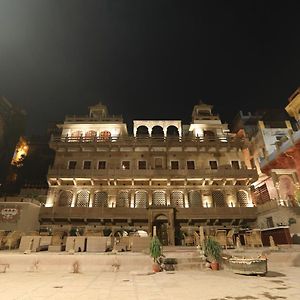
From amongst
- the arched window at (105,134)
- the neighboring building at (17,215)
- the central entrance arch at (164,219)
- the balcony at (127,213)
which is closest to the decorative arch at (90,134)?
the arched window at (105,134)

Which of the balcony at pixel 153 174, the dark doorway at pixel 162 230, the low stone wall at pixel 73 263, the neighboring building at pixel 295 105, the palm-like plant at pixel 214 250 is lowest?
the low stone wall at pixel 73 263

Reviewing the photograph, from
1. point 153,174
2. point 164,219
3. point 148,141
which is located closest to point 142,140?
point 148,141

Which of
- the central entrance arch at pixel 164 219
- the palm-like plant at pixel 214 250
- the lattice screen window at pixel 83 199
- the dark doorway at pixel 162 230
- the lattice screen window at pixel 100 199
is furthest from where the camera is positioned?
the lattice screen window at pixel 83 199

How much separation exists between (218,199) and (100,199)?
13766mm

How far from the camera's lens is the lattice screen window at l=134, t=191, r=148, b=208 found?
25344 mm

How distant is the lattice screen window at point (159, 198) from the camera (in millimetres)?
25500

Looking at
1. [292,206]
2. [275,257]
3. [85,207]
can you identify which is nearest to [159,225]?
[85,207]

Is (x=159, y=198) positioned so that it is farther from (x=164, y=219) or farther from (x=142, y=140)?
(x=142, y=140)

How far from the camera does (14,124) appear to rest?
39.7 m

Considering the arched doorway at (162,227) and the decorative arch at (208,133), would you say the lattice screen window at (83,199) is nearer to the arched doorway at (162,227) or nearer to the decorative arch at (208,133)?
the arched doorway at (162,227)

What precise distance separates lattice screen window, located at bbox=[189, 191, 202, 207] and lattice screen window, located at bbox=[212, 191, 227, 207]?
1750 mm

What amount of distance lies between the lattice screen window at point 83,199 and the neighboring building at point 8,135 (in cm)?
1711

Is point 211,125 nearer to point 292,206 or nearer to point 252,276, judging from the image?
point 292,206

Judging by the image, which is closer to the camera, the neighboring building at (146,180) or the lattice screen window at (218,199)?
the neighboring building at (146,180)
